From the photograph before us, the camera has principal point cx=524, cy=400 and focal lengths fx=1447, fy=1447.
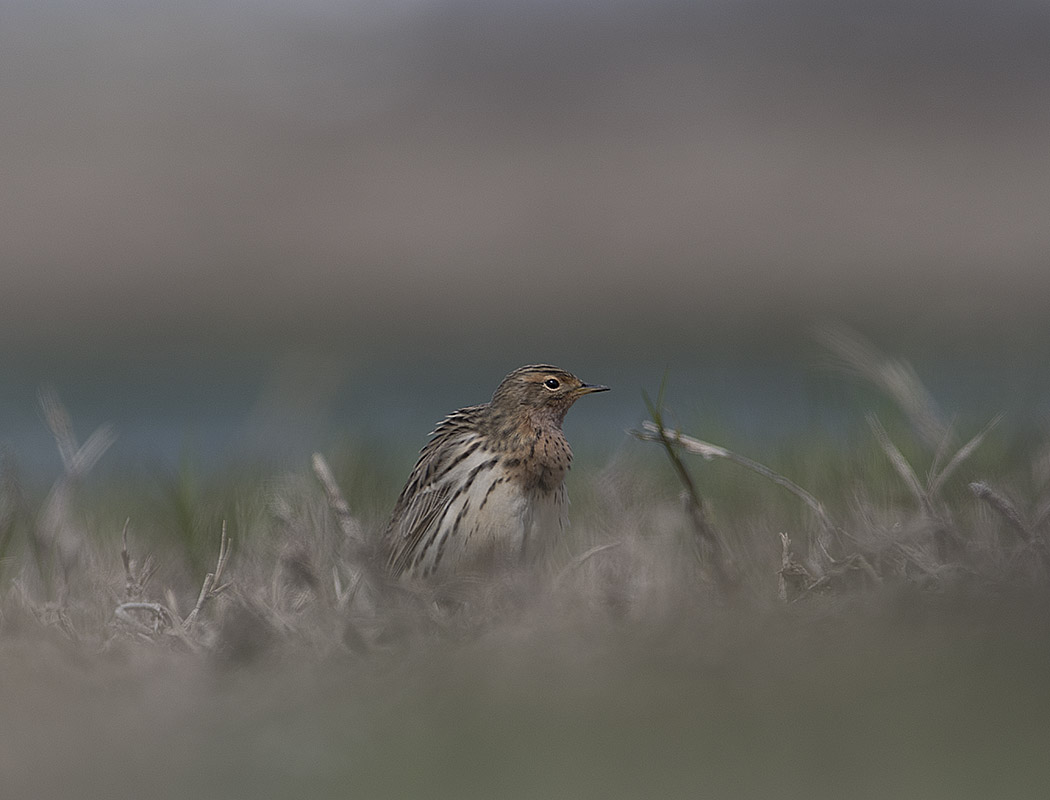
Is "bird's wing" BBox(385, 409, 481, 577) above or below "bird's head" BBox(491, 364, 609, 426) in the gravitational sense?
below

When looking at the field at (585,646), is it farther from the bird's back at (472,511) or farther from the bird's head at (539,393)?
the bird's head at (539,393)

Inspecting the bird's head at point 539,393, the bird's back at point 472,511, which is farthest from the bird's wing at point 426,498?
the bird's head at point 539,393

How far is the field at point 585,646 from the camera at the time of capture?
181 centimetres

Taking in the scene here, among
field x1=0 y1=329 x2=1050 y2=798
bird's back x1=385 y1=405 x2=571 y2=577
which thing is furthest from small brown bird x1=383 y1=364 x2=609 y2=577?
field x1=0 y1=329 x2=1050 y2=798

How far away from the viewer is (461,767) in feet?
5.98

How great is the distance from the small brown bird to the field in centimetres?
19

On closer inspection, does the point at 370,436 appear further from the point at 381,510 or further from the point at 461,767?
the point at 461,767

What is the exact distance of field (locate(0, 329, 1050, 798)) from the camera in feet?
5.94

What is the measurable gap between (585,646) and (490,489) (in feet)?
7.42

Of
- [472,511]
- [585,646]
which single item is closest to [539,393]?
[472,511]

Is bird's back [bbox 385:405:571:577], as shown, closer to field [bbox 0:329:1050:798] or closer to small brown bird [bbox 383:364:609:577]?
small brown bird [bbox 383:364:609:577]

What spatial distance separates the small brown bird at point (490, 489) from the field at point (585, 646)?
0.61ft

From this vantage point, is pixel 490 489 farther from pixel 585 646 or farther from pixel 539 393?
pixel 585 646

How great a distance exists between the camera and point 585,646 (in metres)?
2.40
